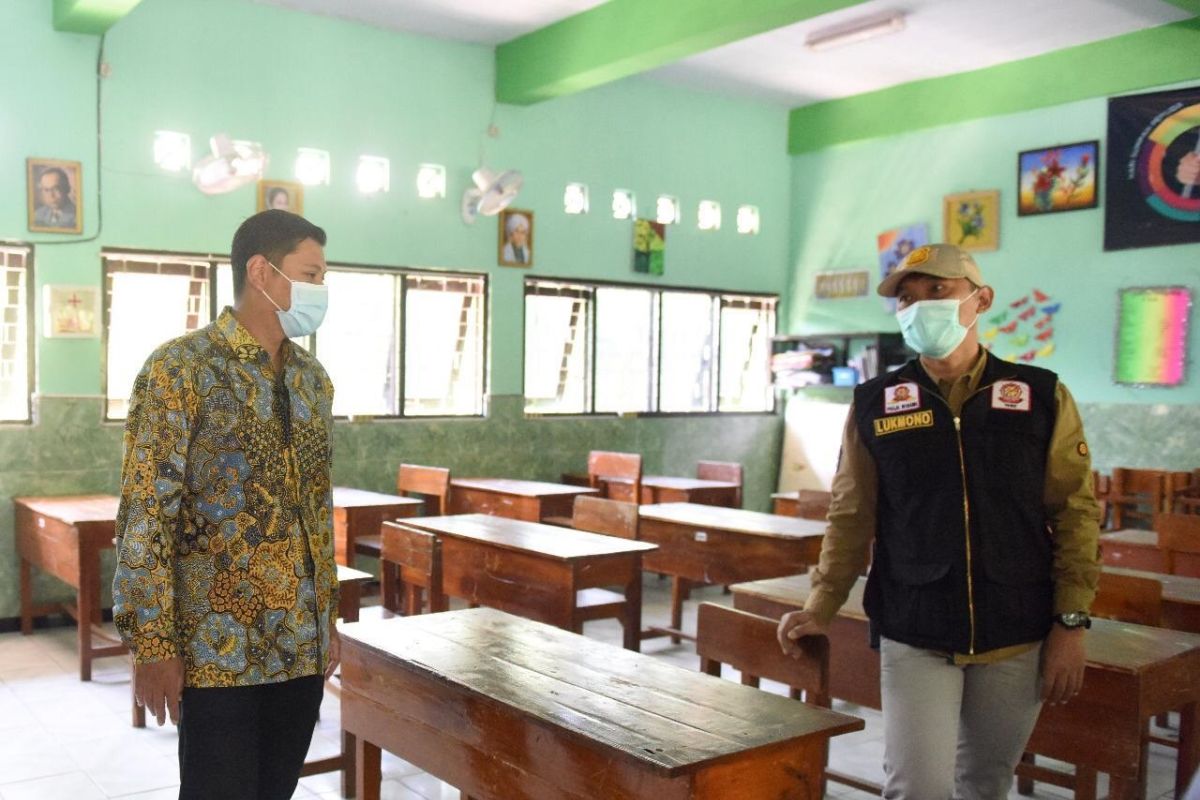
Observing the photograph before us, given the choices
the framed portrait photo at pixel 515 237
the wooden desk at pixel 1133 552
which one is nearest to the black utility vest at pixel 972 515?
the wooden desk at pixel 1133 552

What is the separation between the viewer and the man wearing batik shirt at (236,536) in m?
1.78

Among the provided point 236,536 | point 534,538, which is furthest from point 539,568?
point 236,536

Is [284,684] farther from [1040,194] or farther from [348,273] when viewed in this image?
[1040,194]

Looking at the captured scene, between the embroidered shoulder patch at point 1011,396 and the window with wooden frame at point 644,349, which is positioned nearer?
the embroidered shoulder patch at point 1011,396

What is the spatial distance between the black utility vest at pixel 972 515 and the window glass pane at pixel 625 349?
5.82 m

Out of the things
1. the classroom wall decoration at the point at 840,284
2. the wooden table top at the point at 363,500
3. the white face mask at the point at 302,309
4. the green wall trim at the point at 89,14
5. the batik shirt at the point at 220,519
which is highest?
the green wall trim at the point at 89,14

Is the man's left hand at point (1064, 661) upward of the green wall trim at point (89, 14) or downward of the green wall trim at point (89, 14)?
downward

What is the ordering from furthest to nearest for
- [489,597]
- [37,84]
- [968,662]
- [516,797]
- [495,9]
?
1. [495,9]
2. [37,84]
3. [489,597]
4. [516,797]
5. [968,662]

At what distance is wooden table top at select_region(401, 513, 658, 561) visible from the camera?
429 cm

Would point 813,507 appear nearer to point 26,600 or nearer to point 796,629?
point 796,629

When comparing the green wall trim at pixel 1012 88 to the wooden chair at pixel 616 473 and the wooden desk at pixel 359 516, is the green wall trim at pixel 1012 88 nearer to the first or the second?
the wooden chair at pixel 616 473

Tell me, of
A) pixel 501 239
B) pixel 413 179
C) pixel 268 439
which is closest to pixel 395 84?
pixel 413 179

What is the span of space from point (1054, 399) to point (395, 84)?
5.66 meters

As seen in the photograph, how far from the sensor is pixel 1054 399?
2158mm
